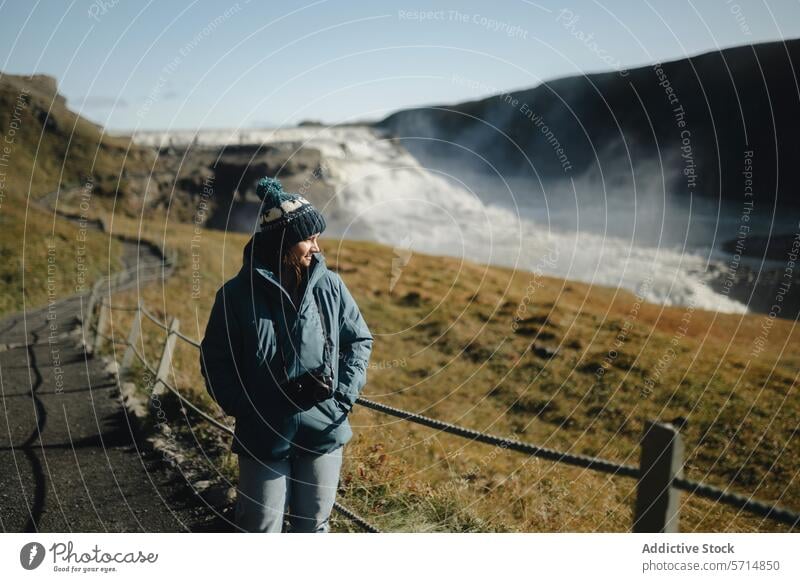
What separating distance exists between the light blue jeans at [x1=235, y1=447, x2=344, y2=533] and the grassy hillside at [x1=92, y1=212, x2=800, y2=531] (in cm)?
144

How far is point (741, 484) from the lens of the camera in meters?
7.82

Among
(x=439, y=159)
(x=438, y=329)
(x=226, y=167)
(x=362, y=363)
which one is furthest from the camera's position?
(x=226, y=167)

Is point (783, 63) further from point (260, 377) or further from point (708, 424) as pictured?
point (260, 377)

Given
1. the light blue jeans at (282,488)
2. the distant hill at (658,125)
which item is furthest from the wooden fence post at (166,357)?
the light blue jeans at (282,488)

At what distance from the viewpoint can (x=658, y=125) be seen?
12.8 m

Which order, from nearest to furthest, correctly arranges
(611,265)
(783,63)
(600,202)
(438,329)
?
(783,63) < (611,265) < (600,202) < (438,329)

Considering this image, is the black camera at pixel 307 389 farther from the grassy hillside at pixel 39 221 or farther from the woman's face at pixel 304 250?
the grassy hillside at pixel 39 221

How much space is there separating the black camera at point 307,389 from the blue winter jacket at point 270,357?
0.03m

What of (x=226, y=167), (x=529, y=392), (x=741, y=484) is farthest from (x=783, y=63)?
(x=226, y=167)

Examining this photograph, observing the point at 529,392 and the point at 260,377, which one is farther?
the point at 529,392

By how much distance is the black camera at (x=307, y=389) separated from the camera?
2988 millimetres

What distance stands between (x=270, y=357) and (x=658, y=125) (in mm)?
11640
